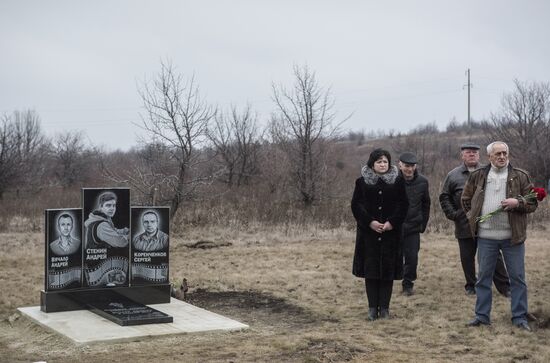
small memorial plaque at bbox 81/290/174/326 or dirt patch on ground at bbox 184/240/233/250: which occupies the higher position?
dirt patch on ground at bbox 184/240/233/250

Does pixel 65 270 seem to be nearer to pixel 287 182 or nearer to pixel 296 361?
pixel 296 361

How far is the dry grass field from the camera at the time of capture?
260 inches

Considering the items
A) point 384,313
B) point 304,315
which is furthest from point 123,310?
point 384,313

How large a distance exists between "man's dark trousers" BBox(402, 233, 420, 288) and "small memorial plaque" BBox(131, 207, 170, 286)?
10.3 feet

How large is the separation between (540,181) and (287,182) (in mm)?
11105

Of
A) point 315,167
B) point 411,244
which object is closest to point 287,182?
point 315,167

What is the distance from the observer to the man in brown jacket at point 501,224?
7.45 m

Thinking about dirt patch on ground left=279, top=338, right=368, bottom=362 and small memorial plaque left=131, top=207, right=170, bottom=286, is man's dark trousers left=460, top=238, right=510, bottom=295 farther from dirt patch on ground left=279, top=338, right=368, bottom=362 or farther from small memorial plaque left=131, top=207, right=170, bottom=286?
small memorial plaque left=131, top=207, right=170, bottom=286

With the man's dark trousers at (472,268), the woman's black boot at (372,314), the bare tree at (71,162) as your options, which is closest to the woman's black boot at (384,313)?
the woman's black boot at (372,314)

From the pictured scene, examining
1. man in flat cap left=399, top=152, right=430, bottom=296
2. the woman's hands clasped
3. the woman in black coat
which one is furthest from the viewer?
man in flat cap left=399, top=152, right=430, bottom=296

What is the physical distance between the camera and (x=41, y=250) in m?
14.9

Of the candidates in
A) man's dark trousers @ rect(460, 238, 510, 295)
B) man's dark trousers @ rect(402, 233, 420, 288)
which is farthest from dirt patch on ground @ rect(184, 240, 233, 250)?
man's dark trousers @ rect(460, 238, 510, 295)

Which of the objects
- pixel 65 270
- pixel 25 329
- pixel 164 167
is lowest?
pixel 25 329

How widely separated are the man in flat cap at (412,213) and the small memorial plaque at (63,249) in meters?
4.13
